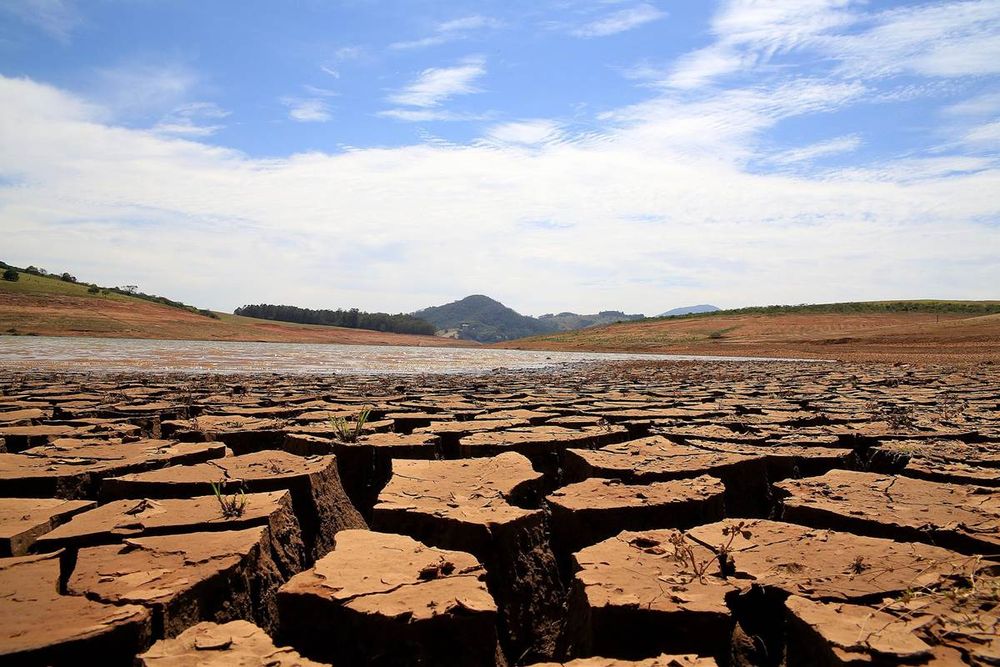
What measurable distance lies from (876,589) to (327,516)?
197 centimetres

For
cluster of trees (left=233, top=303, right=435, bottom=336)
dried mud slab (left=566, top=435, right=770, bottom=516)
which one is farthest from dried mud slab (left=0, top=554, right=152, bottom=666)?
cluster of trees (left=233, top=303, right=435, bottom=336)

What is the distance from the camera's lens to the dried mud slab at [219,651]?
1.29 meters

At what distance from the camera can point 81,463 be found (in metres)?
3.02

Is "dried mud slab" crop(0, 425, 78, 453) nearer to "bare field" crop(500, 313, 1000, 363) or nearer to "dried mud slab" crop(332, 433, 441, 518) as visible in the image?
"dried mud slab" crop(332, 433, 441, 518)

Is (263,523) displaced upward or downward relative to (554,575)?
upward

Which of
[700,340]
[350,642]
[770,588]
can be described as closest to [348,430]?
[350,642]

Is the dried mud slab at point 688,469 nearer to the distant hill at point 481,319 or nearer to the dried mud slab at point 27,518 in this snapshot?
the dried mud slab at point 27,518

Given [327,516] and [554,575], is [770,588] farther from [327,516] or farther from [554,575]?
[327,516]

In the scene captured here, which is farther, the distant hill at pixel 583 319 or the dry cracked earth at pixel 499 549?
the distant hill at pixel 583 319

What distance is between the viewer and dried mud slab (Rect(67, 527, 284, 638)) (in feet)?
5.04

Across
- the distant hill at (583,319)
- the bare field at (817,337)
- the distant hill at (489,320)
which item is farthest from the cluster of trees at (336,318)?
the distant hill at (583,319)

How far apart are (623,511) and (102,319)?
3871 cm

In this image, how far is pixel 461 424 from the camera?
444 cm

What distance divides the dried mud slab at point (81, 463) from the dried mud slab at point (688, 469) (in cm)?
195
